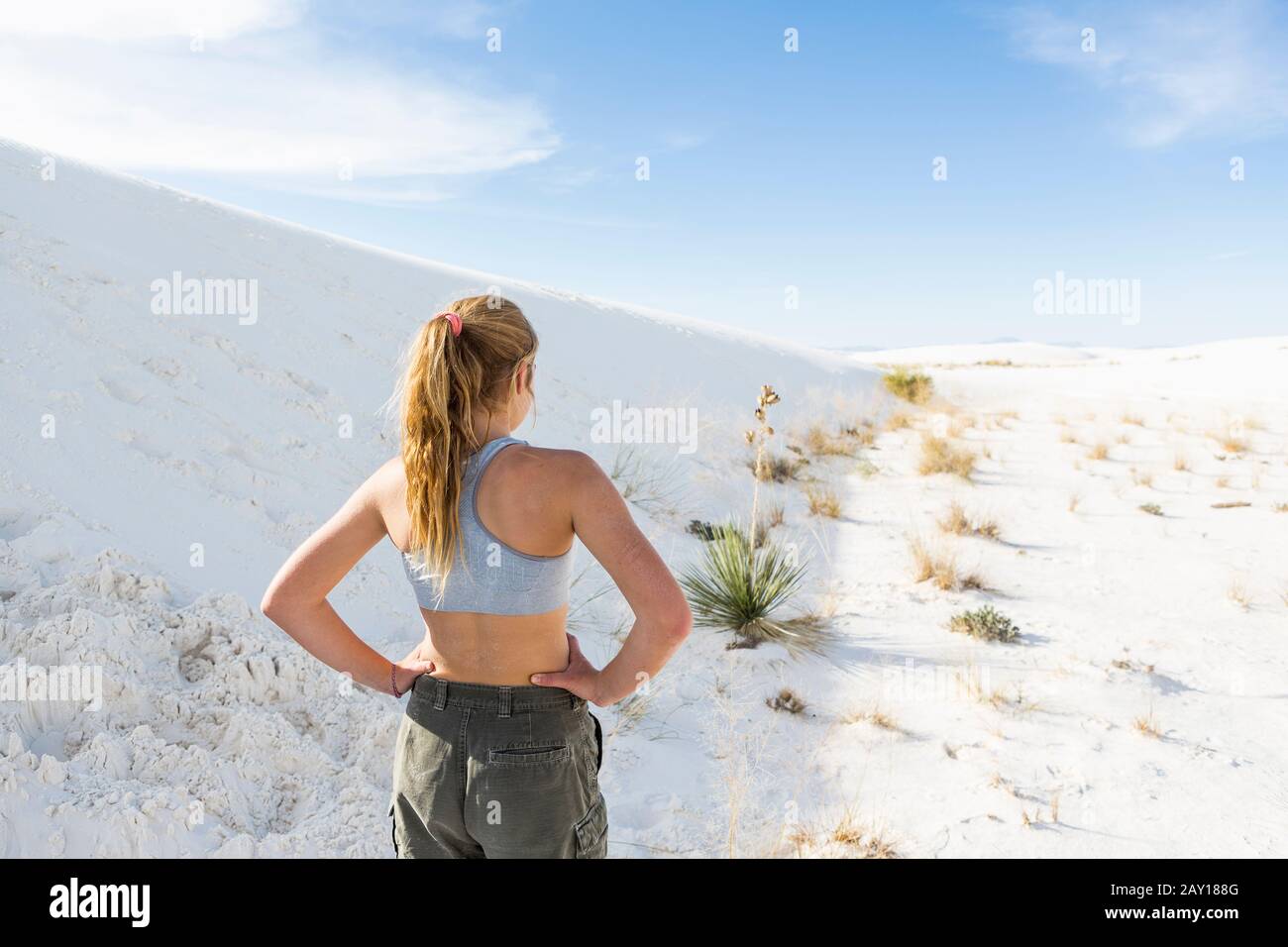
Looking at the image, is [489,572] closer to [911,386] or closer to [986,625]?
[986,625]

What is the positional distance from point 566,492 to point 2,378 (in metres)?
4.45

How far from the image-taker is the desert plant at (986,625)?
15.8 feet

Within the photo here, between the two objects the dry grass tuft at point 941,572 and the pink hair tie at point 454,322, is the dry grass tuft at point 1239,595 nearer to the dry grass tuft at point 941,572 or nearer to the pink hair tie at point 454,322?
the dry grass tuft at point 941,572

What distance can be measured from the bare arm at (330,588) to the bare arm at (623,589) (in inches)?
13.3

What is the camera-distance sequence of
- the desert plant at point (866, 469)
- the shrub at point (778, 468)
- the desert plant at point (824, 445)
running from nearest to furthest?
the shrub at point (778, 468), the desert plant at point (866, 469), the desert plant at point (824, 445)

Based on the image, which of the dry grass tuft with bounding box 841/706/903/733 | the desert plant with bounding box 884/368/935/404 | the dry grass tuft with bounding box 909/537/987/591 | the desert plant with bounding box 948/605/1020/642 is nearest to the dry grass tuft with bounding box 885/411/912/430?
the desert plant with bounding box 884/368/935/404

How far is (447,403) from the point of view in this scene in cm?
145

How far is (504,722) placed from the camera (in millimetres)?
1512

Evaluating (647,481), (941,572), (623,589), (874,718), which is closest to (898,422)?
(647,481)

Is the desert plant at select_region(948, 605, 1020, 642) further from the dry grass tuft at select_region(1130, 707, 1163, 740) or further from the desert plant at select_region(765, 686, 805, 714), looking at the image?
the desert plant at select_region(765, 686, 805, 714)

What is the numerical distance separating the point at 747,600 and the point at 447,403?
12.3 feet

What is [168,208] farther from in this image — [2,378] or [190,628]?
[190,628]

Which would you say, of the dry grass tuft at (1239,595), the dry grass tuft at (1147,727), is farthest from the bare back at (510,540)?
the dry grass tuft at (1239,595)
